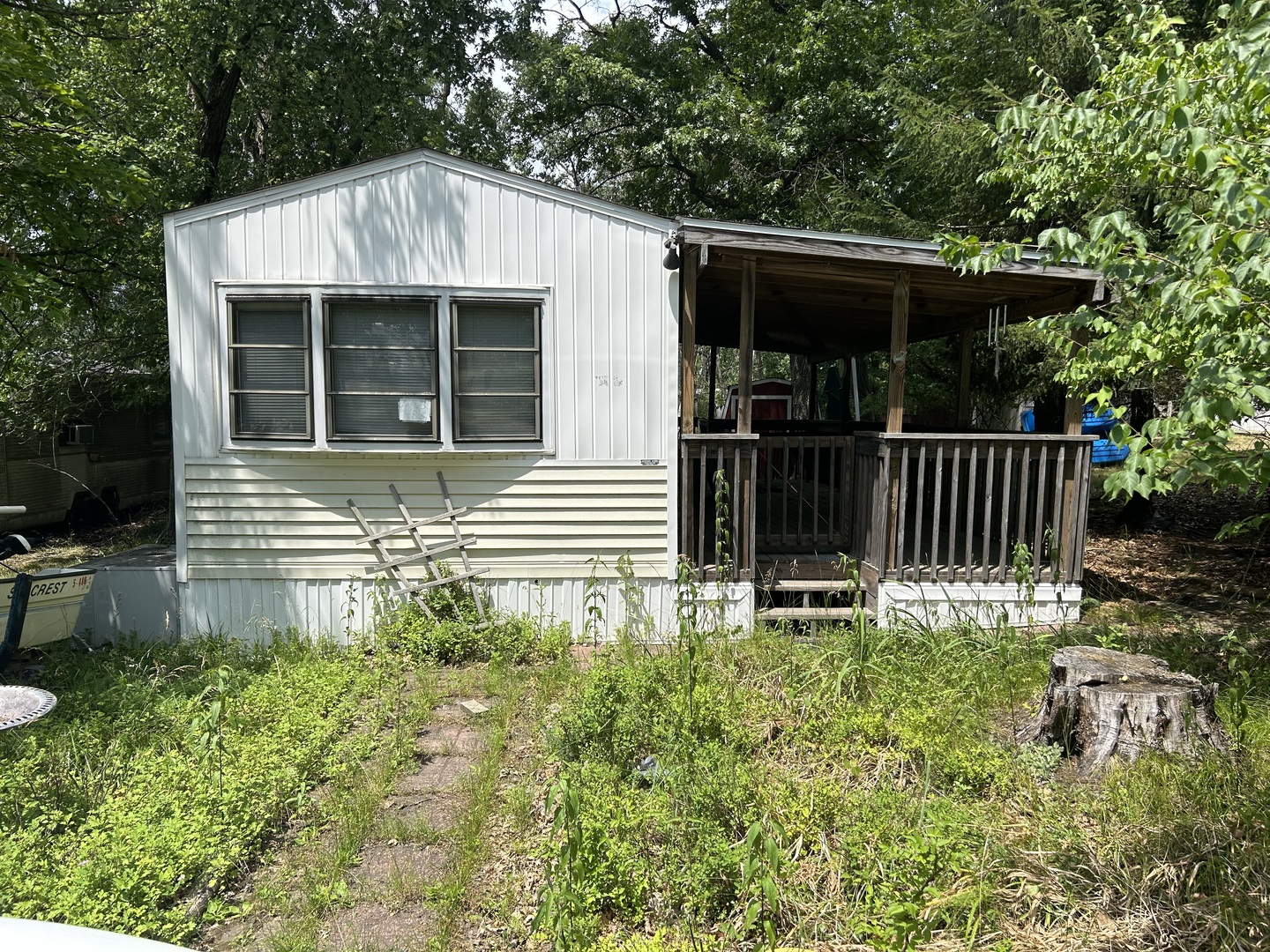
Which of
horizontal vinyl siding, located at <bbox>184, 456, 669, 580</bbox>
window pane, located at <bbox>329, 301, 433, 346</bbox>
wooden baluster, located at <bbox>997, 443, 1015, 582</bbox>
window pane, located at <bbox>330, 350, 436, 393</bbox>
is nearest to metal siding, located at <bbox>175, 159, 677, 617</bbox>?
horizontal vinyl siding, located at <bbox>184, 456, 669, 580</bbox>

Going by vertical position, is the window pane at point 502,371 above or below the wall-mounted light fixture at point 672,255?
below

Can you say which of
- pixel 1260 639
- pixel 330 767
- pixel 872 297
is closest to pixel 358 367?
pixel 330 767

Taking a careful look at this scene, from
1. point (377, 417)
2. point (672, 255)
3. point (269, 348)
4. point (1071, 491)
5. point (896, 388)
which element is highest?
point (672, 255)

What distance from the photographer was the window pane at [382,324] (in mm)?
6414

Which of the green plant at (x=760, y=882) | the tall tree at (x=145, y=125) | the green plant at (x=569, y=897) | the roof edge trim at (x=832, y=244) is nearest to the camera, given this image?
the green plant at (x=760, y=882)

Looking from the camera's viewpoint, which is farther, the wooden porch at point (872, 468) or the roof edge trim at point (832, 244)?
the wooden porch at point (872, 468)

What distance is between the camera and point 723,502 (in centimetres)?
663

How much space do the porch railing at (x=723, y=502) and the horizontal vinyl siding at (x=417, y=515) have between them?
0.24m

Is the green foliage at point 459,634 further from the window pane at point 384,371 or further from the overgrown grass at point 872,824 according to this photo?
the window pane at point 384,371

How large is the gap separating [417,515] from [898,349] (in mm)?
4164

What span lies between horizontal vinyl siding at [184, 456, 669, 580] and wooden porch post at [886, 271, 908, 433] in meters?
1.94

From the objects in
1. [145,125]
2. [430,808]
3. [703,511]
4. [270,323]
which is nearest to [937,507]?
[703,511]

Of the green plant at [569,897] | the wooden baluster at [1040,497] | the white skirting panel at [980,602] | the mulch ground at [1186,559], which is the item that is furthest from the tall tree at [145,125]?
the mulch ground at [1186,559]

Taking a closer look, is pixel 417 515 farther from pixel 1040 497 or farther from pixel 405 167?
pixel 1040 497
